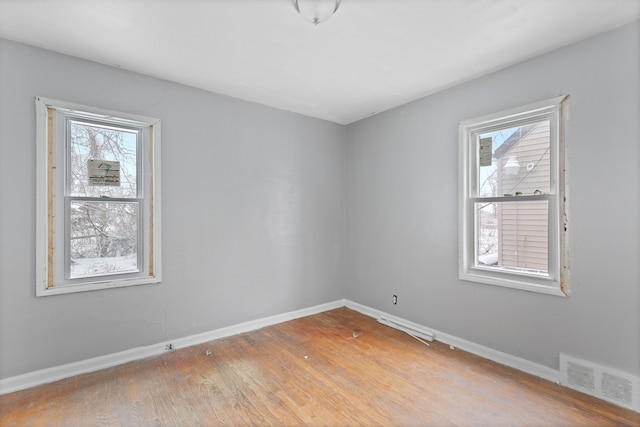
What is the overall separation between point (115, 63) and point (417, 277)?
3531 mm

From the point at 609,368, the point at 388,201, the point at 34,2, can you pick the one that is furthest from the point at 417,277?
the point at 34,2

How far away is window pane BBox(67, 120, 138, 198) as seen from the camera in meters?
2.50

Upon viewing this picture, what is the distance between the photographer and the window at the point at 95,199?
7.68ft

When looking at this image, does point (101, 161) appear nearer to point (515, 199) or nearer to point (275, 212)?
point (275, 212)

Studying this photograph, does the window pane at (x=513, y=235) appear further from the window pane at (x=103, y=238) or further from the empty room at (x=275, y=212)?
the window pane at (x=103, y=238)

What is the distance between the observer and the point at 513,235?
2.64 m

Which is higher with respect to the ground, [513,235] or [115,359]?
[513,235]

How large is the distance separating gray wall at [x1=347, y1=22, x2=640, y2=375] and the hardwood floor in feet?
1.20

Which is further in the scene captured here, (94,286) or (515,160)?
(515,160)

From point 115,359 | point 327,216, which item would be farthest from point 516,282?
point 115,359

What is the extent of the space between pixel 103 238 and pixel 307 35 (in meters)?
2.39

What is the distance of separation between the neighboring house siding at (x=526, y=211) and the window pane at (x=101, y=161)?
339cm

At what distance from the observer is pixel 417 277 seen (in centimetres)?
333

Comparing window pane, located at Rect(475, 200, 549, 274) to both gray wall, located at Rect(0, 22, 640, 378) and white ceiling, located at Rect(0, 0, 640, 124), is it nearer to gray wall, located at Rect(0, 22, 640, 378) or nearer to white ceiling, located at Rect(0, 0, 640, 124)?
gray wall, located at Rect(0, 22, 640, 378)
